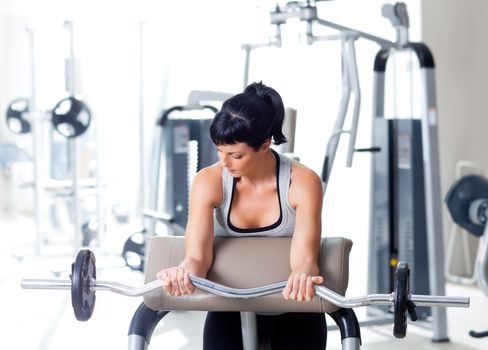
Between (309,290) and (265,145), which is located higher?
(265,145)

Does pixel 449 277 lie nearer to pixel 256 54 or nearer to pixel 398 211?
pixel 398 211

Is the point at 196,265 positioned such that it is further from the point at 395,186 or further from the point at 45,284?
the point at 395,186

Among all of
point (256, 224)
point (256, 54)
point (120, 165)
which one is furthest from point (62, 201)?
point (256, 224)

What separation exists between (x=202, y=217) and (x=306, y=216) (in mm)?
231

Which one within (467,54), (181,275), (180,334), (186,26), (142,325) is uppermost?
(186,26)

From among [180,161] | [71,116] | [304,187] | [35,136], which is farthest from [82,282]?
[35,136]

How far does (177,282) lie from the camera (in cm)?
174

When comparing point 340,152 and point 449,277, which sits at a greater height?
point 340,152

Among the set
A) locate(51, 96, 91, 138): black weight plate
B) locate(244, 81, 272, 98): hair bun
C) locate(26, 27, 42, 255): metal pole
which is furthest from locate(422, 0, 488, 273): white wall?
locate(244, 81, 272, 98): hair bun

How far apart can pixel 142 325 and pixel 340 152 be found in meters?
3.51

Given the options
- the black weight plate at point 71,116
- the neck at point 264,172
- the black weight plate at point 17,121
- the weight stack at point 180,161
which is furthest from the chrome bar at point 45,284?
the black weight plate at point 17,121

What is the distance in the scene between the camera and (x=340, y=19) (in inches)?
208

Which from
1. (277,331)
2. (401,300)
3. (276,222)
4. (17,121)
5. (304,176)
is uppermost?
(17,121)

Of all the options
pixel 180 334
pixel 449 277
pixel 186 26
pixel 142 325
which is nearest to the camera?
pixel 142 325
